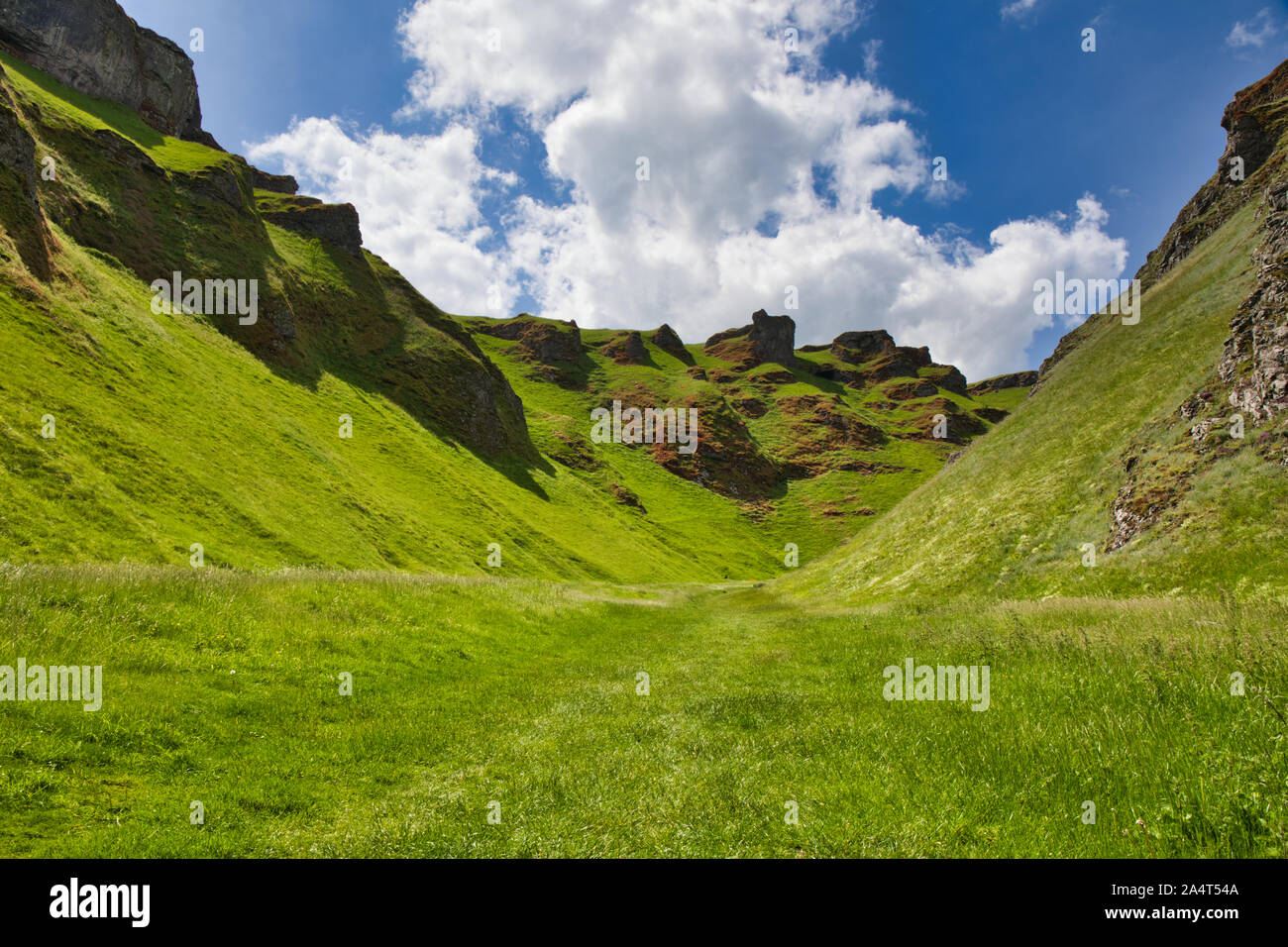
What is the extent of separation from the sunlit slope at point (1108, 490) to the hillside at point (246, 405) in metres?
39.3

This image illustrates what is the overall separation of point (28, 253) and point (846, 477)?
174 meters

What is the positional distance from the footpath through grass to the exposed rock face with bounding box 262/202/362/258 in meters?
118

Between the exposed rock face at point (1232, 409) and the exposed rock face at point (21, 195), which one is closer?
the exposed rock face at point (1232, 409)

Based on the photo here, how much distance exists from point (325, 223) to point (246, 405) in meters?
78.7

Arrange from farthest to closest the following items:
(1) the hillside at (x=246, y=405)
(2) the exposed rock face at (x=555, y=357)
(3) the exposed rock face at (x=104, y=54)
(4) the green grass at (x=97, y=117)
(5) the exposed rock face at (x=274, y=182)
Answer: (2) the exposed rock face at (x=555, y=357) < (5) the exposed rock face at (x=274, y=182) < (3) the exposed rock face at (x=104, y=54) < (4) the green grass at (x=97, y=117) < (1) the hillside at (x=246, y=405)

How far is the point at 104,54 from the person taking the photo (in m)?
97.8

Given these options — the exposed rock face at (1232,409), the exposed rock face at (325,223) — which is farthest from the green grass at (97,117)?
the exposed rock face at (1232,409)

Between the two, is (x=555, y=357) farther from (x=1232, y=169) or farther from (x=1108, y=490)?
(x=1108, y=490)

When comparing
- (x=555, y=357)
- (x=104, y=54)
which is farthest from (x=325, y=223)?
(x=555, y=357)

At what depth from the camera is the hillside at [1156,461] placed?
19484 millimetres

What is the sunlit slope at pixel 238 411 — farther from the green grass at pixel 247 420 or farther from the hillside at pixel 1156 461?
the hillside at pixel 1156 461

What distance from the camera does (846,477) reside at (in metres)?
174

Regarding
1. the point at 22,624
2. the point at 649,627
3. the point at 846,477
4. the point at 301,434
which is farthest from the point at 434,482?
the point at 846,477

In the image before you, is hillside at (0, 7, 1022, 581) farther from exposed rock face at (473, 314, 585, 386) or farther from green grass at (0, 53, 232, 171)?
exposed rock face at (473, 314, 585, 386)
